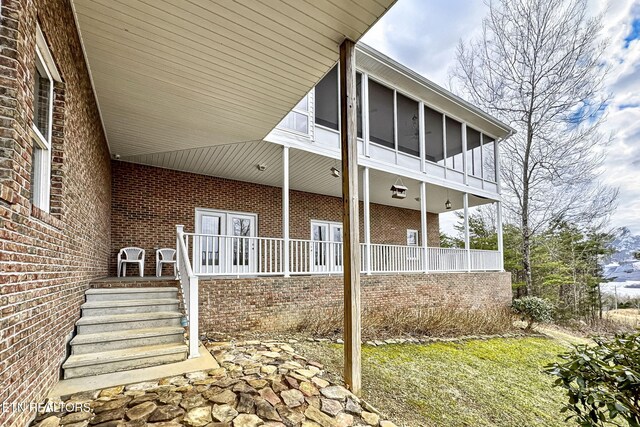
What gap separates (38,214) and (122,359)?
6.53 feet

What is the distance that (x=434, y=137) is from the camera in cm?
1118

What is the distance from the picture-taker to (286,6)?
111 inches

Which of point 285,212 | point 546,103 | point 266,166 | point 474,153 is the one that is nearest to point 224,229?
point 266,166

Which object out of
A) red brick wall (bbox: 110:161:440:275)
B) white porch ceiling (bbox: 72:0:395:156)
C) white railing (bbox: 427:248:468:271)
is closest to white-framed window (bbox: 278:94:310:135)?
white porch ceiling (bbox: 72:0:395:156)

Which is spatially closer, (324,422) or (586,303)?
(324,422)

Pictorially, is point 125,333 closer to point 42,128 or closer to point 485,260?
point 42,128

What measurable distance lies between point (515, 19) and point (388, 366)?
14939 mm

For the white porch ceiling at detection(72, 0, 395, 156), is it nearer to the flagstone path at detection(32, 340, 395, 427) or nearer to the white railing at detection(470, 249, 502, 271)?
the flagstone path at detection(32, 340, 395, 427)

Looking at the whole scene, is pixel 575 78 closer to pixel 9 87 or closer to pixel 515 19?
pixel 515 19

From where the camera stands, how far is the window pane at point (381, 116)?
9.54 metres

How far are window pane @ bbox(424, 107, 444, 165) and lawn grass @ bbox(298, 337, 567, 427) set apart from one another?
22.3ft

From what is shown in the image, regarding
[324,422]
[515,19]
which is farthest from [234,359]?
[515,19]

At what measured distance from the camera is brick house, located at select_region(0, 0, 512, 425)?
221 cm

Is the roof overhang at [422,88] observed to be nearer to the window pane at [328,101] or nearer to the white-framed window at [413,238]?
the window pane at [328,101]
